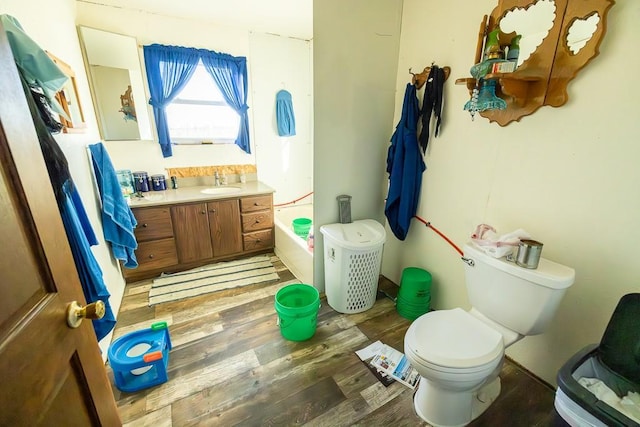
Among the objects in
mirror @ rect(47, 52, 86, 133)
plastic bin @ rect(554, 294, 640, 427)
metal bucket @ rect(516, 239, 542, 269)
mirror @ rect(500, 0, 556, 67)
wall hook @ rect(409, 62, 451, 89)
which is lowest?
plastic bin @ rect(554, 294, 640, 427)

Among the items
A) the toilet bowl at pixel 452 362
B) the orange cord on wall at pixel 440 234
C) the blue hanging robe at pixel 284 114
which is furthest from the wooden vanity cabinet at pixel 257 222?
the toilet bowl at pixel 452 362

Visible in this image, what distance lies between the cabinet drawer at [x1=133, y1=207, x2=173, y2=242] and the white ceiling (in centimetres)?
172

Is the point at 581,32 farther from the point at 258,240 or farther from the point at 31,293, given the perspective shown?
the point at 258,240

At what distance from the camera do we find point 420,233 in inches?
82.7

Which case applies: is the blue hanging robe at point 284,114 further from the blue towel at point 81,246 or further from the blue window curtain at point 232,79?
the blue towel at point 81,246

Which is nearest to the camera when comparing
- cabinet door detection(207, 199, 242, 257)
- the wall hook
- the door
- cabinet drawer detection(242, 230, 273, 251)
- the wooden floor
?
the door

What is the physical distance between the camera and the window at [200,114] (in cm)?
275

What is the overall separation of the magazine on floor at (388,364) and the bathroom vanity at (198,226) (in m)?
1.67

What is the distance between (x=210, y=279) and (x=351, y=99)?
6.52 feet

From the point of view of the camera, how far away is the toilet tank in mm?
1182

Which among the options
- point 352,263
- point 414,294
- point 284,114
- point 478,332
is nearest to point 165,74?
point 284,114

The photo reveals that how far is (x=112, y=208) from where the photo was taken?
1900 millimetres

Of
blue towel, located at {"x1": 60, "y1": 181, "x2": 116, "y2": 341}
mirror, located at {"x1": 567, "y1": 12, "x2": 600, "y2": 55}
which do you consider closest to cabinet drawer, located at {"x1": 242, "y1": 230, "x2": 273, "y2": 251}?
blue towel, located at {"x1": 60, "y1": 181, "x2": 116, "y2": 341}

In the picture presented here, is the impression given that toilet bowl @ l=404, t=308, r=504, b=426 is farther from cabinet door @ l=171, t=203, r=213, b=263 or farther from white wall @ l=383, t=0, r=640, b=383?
cabinet door @ l=171, t=203, r=213, b=263
